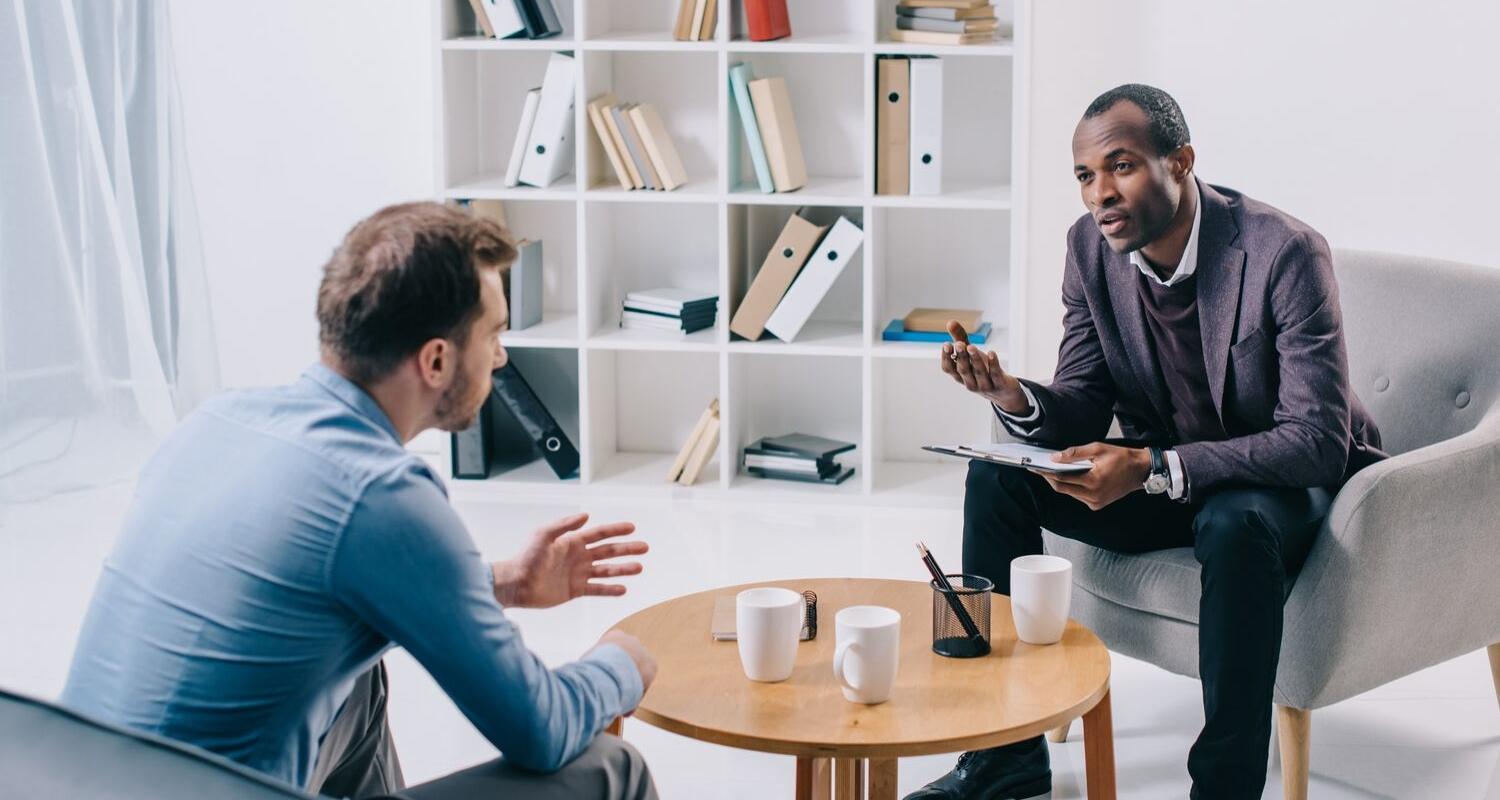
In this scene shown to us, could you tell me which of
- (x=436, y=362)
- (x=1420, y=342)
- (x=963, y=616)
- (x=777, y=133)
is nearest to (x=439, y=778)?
(x=436, y=362)

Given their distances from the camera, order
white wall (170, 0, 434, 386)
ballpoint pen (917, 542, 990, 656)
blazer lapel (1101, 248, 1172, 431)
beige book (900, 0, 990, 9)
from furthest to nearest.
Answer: white wall (170, 0, 434, 386) < beige book (900, 0, 990, 9) < blazer lapel (1101, 248, 1172, 431) < ballpoint pen (917, 542, 990, 656)

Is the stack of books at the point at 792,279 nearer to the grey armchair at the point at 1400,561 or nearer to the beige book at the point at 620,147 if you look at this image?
the beige book at the point at 620,147

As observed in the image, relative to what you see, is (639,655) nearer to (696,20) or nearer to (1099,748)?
(1099,748)

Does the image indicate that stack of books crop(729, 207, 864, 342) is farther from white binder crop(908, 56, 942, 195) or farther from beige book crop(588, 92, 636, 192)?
beige book crop(588, 92, 636, 192)

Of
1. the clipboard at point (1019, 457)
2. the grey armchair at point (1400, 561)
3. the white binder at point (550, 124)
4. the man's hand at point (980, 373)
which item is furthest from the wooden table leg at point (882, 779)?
the white binder at point (550, 124)

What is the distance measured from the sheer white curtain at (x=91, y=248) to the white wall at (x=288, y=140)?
17 cm

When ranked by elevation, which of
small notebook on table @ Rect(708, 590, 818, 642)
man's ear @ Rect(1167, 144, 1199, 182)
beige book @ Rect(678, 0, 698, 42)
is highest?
beige book @ Rect(678, 0, 698, 42)

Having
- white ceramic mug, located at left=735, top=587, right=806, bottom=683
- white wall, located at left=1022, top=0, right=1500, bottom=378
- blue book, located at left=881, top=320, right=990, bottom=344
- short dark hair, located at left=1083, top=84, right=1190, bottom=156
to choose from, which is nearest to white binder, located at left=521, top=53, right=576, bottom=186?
blue book, located at left=881, top=320, right=990, bottom=344

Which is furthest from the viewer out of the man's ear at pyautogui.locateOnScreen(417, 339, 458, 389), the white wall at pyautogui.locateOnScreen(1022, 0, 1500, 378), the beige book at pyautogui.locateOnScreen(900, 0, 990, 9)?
the beige book at pyautogui.locateOnScreen(900, 0, 990, 9)

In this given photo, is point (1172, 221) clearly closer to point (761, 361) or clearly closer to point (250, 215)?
point (761, 361)

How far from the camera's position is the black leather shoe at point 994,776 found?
2.18 m

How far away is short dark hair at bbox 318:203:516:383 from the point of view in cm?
137

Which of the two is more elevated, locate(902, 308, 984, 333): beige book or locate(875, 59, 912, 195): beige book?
locate(875, 59, 912, 195): beige book

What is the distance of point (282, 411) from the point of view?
136 centimetres
